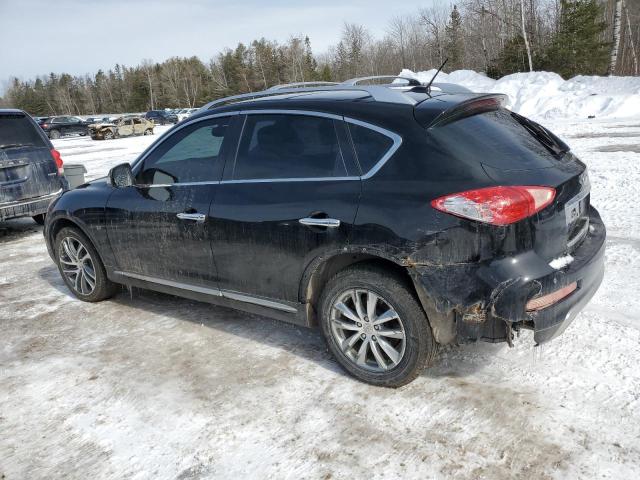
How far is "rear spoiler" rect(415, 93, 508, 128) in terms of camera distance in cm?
298

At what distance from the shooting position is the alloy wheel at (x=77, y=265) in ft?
16.2

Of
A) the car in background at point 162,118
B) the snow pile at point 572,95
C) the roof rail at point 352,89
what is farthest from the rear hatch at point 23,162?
the car in background at point 162,118

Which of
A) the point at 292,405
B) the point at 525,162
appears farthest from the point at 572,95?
the point at 292,405

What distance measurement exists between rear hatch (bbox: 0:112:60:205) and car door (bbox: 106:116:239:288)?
3.86 metres

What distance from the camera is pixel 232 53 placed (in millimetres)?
86062

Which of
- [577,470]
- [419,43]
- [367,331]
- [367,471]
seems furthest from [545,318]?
[419,43]

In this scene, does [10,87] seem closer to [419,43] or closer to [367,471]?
[419,43]

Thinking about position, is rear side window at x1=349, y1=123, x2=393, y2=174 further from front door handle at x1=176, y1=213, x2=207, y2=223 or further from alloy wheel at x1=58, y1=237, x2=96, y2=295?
alloy wheel at x1=58, y1=237, x2=96, y2=295

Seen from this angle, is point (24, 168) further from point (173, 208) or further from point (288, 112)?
point (288, 112)

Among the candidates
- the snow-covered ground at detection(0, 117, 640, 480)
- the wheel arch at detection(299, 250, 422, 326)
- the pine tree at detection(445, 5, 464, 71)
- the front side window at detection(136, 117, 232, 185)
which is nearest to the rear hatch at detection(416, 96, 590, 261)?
the wheel arch at detection(299, 250, 422, 326)

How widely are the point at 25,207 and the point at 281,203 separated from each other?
576 centimetres

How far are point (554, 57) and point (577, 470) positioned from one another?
34.2 meters

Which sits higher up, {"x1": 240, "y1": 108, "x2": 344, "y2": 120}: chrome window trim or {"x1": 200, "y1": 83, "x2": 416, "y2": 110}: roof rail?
{"x1": 200, "y1": 83, "x2": 416, "y2": 110}: roof rail

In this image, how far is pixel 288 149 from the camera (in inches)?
135
